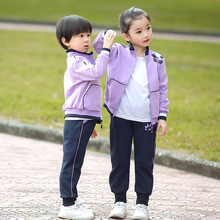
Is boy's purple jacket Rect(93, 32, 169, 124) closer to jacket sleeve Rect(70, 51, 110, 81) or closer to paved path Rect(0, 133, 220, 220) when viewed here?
jacket sleeve Rect(70, 51, 110, 81)

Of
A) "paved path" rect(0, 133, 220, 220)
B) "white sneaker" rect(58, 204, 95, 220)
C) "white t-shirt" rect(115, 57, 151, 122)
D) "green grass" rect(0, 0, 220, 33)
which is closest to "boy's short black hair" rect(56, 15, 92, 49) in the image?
"white t-shirt" rect(115, 57, 151, 122)

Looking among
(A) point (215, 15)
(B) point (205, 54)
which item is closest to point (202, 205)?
Answer: (B) point (205, 54)

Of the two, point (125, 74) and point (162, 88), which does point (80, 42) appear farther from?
point (162, 88)

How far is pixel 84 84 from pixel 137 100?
387mm

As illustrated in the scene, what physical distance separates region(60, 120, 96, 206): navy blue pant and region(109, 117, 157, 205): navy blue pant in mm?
245

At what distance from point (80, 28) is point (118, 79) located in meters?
0.43

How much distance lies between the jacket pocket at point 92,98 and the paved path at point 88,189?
0.76m

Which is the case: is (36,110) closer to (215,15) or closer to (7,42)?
(7,42)

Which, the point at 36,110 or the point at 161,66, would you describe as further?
the point at 36,110

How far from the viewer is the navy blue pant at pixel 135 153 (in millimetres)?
4199

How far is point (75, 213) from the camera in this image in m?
4.09

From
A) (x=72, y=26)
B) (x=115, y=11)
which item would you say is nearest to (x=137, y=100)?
(x=72, y=26)

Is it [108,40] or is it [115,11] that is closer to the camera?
[108,40]

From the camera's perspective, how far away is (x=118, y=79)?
4176 millimetres
